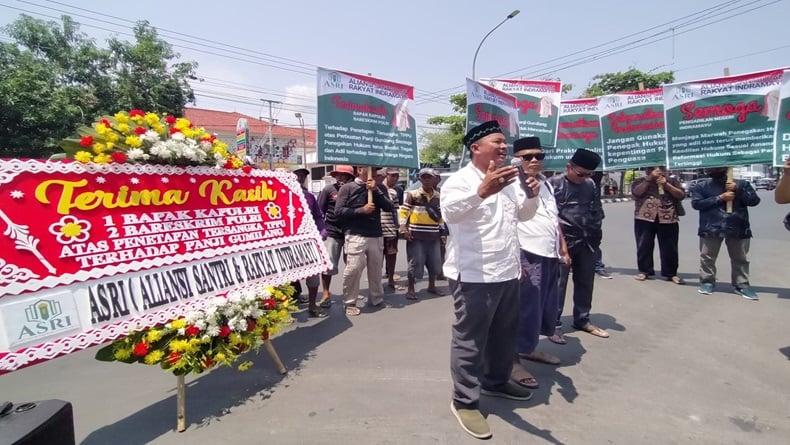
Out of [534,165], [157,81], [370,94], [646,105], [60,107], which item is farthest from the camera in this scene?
[157,81]

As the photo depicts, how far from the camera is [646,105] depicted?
6.07 meters

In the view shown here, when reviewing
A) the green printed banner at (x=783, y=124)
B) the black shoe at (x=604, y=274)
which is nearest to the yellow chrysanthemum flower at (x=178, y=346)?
the black shoe at (x=604, y=274)

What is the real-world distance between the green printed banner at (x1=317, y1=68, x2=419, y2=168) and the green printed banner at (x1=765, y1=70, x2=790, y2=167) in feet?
13.6

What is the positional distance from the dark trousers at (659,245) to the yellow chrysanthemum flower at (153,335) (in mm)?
6046

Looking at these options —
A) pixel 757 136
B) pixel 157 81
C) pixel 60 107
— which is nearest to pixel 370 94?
pixel 757 136

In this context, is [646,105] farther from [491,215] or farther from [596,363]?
[491,215]

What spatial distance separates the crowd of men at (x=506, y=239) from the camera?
2.41 meters

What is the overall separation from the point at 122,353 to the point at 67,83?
58.4 feet

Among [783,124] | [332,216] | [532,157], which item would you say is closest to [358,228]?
[332,216]

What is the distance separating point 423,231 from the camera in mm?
5582

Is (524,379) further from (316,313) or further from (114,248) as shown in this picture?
(114,248)

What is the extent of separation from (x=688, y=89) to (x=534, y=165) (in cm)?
365

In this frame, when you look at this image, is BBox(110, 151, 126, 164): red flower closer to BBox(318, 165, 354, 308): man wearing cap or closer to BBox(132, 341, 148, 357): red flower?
BBox(132, 341, 148, 357): red flower

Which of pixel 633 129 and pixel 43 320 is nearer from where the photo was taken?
pixel 43 320
